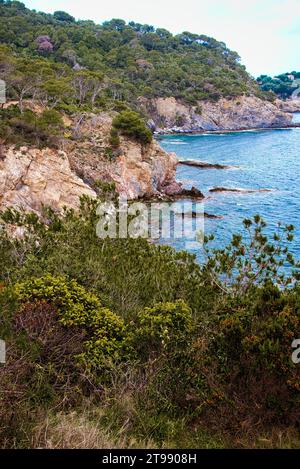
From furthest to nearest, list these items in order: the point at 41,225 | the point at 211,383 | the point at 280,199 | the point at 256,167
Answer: the point at 256,167
the point at 280,199
the point at 41,225
the point at 211,383

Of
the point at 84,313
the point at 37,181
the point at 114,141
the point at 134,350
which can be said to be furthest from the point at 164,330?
the point at 114,141

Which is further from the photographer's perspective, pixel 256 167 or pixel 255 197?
pixel 256 167

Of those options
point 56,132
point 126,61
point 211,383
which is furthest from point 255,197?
point 126,61

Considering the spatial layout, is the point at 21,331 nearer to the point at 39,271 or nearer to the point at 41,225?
the point at 39,271

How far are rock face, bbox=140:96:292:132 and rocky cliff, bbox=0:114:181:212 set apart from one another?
182ft

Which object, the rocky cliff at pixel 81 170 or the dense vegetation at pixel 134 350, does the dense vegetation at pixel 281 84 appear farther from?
Answer: the dense vegetation at pixel 134 350

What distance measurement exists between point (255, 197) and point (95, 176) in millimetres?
14883

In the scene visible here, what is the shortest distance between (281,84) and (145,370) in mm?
151063

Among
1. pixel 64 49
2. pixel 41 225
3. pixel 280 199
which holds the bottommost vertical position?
pixel 280 199

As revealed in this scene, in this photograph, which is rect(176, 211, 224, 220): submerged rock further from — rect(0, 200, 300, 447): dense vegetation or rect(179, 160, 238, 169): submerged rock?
rect(0, 200, 300, 447): dense vegetation

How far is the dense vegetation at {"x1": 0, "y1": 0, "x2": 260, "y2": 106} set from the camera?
75.2m

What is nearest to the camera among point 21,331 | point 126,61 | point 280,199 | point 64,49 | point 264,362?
point 264,362

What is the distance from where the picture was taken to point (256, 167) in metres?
54.5

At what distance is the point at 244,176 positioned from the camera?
4938 centimetres
